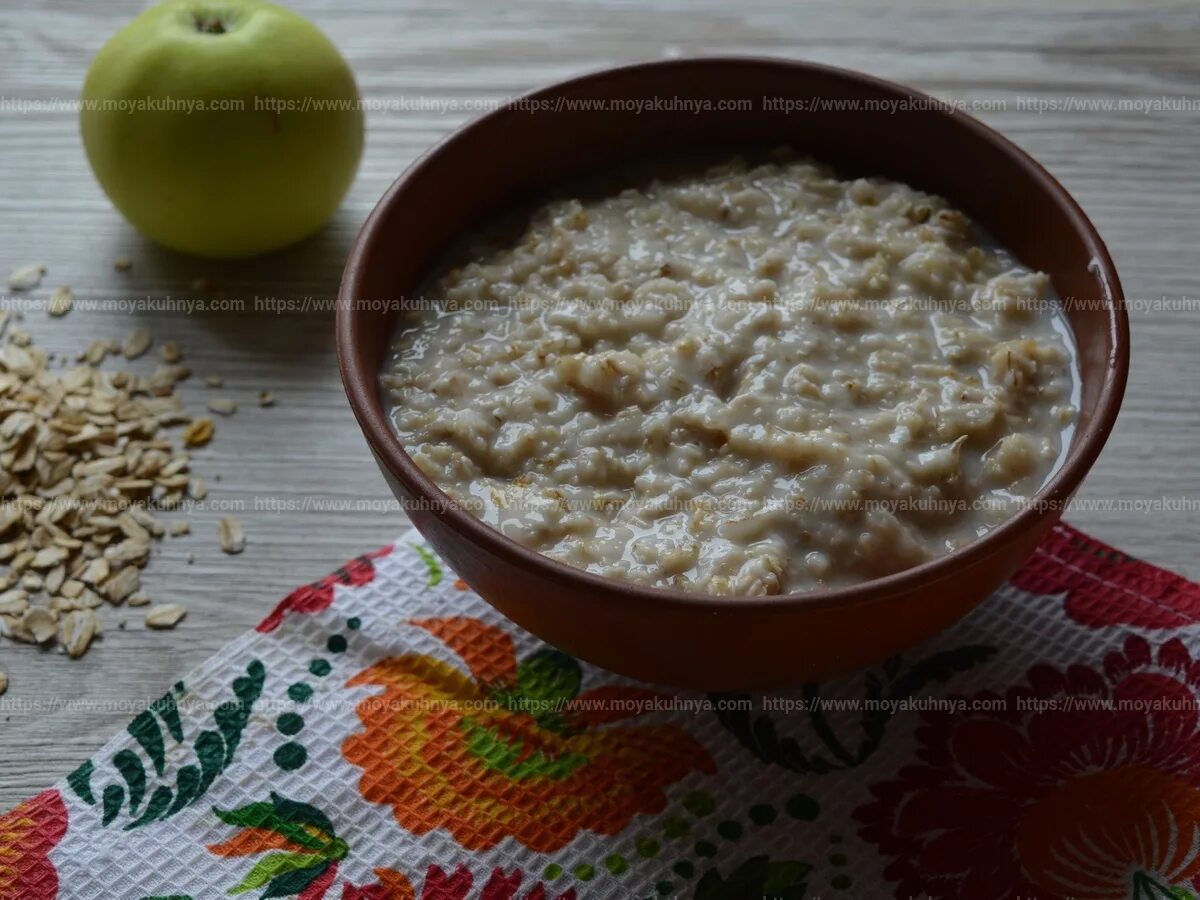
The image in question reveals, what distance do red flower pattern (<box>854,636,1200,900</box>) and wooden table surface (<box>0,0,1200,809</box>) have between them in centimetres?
31

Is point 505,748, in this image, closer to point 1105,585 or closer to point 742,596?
point 742,596

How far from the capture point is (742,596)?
4.92 feet

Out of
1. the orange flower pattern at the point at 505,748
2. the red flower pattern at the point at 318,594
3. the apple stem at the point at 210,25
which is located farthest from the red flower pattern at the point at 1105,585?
the apple stem at the point at 210,25

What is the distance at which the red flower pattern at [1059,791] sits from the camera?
1645 millimetres

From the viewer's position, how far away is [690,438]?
1707mm

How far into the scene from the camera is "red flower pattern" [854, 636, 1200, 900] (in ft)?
5.40

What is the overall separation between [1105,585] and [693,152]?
3.02 ft

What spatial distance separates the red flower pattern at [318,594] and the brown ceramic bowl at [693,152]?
0.32 m

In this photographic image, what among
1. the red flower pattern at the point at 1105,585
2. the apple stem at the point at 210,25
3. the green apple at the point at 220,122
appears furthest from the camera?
the apple stem at the point at 210,25

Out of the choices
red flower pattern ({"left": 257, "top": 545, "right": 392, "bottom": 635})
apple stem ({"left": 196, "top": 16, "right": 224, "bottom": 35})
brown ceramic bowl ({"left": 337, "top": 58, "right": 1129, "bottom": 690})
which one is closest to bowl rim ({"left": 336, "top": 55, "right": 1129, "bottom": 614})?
brown ceramic bowl ({"left": 337, "top": 58, "right": 1129, "bottom": 690})

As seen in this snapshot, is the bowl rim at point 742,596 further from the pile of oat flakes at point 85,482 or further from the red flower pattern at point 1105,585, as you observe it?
the pile of oat flakes at point 85,482

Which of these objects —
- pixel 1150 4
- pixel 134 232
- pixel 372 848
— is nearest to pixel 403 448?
pixel 372 848

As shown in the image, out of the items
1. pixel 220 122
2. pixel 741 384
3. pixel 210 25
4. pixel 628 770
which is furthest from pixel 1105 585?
pixel 210 25

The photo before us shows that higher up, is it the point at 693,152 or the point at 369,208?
the point at 693,152
